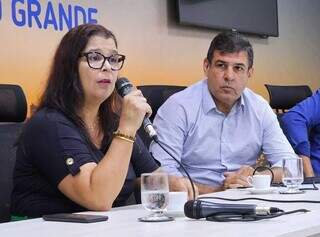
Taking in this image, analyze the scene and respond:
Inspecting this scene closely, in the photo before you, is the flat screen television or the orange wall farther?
the flat screen television

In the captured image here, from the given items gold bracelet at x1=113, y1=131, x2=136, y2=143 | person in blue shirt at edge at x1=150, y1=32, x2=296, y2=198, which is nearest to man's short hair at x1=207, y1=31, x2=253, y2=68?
person in blue shirt at edge at x1=150, y1=32, x2=296, y2=198

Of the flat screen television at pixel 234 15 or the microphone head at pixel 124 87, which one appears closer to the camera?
the microphone head at pixel 124 87

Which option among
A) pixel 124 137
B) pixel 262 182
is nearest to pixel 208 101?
pixel 262 182

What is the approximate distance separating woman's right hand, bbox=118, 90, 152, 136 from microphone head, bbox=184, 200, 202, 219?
1.44 ft

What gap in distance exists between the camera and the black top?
5.73 ft

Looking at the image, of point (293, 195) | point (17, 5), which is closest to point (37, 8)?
point (17, 5)

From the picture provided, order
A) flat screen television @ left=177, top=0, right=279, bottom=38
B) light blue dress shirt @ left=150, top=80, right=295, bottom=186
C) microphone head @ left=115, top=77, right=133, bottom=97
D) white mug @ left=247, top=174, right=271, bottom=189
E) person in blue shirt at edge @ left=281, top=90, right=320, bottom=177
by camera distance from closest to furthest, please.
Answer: microphone head @ left=115, top=77, right=133, bottom=97 < white mug @ left=247, top=174, right=271, bottom=189 < light blue dress shirt @ left=150, top=80, right=295, bottom=186 < person in blue shirt at edge @ left=281, top=90, right=320, bottom=177 < flat screen television @ left=177, top=0, right=279, bottom=38

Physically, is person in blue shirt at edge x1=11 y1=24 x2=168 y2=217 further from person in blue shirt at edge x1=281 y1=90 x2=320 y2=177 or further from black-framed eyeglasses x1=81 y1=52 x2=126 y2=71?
person in blue shirt at edge x1=281 y1=90 x2=320 y2=177

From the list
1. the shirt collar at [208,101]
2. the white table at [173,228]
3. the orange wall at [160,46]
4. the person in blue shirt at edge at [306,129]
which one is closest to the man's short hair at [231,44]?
the shirt collar at [208,101]

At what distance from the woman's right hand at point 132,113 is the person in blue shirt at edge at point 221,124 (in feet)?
2.78

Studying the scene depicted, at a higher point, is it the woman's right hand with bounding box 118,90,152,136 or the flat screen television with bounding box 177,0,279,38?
the flat screen television with bounding box 177,0,279,38

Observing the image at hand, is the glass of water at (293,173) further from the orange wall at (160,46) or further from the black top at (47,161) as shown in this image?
the orange wall at (160,46)

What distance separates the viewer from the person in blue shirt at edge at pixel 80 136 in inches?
67.7

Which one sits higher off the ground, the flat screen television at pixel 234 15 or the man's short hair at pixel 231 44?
the flat screen television at pixel 234 15
